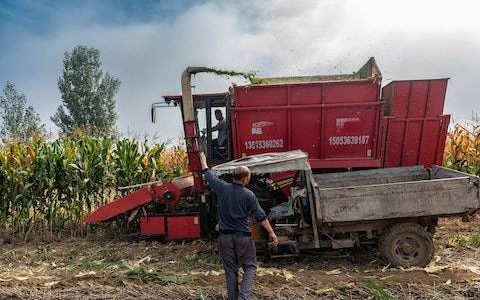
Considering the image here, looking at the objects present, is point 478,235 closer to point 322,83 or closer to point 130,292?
point 322,83

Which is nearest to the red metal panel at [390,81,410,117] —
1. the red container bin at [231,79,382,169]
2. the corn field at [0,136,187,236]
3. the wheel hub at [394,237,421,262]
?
the red container bin at [231,79,382,169]

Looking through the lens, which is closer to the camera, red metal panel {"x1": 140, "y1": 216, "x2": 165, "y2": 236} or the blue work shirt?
the blue work shirt

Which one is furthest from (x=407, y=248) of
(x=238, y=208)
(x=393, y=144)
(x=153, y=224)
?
(x=153, y=224)

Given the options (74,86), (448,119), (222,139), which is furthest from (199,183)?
(74,86)

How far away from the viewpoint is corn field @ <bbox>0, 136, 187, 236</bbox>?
35.0 ft

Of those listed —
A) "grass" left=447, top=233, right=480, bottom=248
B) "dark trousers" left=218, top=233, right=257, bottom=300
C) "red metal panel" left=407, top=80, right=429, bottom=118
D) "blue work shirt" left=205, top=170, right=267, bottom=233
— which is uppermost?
"red metal panel" left=407, top=80, right=429, bottom=118

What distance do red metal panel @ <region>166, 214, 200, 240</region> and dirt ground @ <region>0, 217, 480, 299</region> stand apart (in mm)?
181

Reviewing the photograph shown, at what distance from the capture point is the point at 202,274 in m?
7.00

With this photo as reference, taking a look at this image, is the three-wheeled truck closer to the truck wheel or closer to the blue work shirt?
the truck wheel

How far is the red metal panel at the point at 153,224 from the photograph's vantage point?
31.5 ft

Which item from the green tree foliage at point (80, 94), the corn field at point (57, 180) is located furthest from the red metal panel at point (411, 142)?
the green tree foliage at point (80, 94)

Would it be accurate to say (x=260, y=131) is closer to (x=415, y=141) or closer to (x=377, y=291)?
(x=415, y=141)

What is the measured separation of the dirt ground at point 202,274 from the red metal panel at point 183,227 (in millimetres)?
181

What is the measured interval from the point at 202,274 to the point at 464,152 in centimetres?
771
